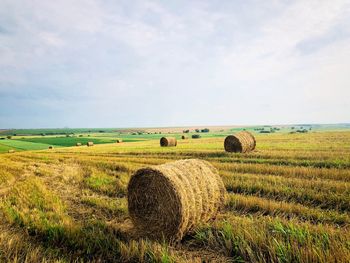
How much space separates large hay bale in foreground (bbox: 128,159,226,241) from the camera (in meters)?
5.91

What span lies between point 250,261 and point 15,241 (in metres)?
4.22

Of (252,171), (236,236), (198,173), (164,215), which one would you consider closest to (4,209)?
(164,215)

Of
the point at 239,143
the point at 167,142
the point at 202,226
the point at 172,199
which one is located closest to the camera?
the point at 172,199

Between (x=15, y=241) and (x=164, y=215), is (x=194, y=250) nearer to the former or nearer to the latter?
(x=164, y=215)

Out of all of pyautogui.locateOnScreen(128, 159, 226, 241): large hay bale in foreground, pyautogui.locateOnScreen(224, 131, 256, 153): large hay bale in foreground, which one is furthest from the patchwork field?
pyautogui.locateOnScreen(224, 131, 256, 153): large hay bale in foreground

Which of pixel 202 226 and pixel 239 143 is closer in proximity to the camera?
pixel 202 226

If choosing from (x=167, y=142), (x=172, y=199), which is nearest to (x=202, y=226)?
(x=172, y=199)

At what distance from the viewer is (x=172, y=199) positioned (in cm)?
597

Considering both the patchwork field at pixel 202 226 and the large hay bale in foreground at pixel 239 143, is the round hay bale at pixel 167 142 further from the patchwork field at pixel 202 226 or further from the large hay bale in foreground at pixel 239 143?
the patchwork field at pixel 202 226

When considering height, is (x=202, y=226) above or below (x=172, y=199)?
below

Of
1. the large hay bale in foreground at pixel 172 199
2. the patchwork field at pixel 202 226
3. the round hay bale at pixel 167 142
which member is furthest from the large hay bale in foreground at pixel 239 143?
the large hay bale in foreground at pixel 172 199

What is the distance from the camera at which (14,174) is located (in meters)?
13.6

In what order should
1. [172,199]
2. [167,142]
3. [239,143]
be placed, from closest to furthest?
1. [172,199]
2. [239,143]
3. [167,142]

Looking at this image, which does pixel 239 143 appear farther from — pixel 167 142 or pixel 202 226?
pixel 202 226
